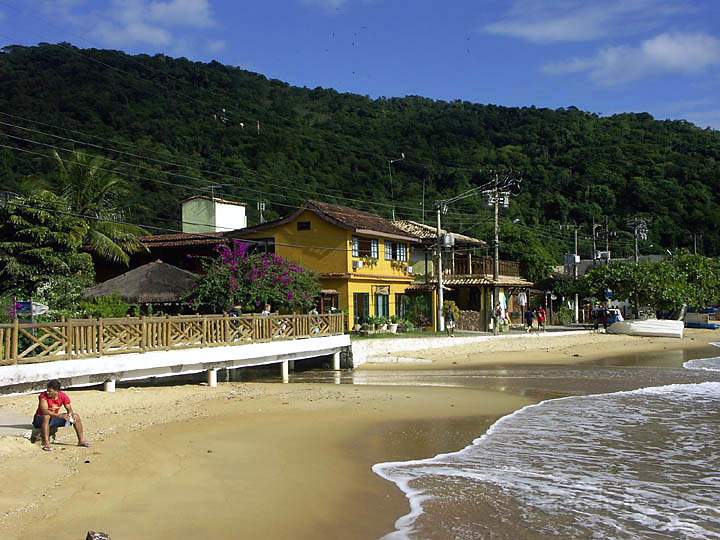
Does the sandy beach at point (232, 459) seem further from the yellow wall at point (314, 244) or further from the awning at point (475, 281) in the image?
the awning at point (475, 281)

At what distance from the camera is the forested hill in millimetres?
48625

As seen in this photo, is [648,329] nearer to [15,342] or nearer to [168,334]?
[168,334]

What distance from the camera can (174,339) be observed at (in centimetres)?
1998

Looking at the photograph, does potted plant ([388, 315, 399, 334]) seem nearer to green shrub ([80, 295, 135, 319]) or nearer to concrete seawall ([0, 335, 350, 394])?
concrete seawall ([0, 335, 350, 394])

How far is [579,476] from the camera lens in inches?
462

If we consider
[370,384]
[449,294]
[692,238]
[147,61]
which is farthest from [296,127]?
[692,238]

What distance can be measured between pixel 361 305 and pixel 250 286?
11373 millimetres

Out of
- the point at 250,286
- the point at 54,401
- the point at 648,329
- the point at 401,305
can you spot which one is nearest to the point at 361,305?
the point at 401,305

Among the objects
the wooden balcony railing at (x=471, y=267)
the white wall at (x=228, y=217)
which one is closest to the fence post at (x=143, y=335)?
the white wall at (x=228, y=217)

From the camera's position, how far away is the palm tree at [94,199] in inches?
1431

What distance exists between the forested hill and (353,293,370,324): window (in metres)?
16.6

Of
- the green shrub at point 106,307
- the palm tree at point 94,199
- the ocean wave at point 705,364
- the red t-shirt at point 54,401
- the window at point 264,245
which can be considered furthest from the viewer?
the window at point 264,245

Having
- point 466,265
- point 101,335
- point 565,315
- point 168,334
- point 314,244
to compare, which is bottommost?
point 565,315

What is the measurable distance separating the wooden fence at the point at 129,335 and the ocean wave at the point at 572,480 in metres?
8.40
